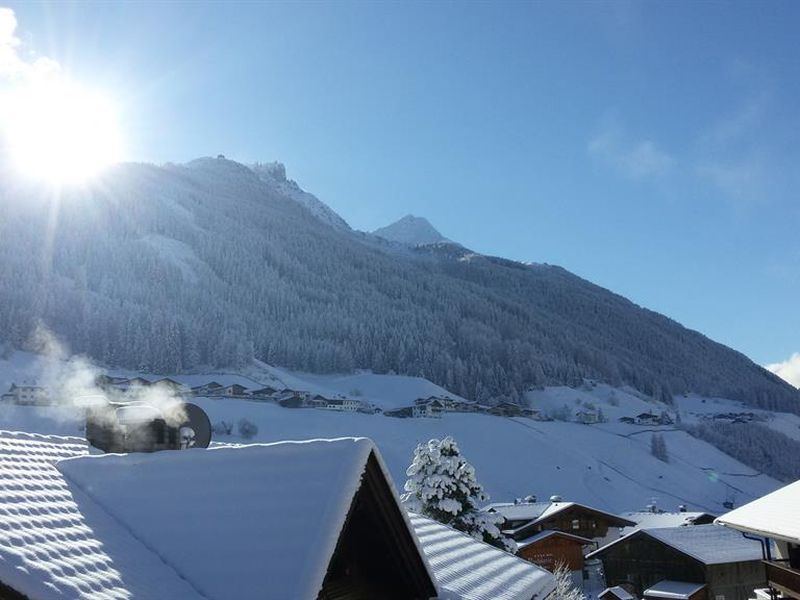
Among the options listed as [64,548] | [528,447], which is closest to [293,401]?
[528,447]

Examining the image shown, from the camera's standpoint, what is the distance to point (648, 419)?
138 meters

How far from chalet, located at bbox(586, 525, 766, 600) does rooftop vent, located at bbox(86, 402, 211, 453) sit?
3403 cm

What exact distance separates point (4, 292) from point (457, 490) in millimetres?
110372

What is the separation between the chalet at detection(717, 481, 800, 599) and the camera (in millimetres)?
14398

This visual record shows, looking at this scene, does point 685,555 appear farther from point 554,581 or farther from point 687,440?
point 687,440

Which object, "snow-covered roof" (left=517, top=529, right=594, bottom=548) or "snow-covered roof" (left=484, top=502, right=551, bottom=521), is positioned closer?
"snow-covered roof" (left=517, top=529, right=594, bottom=548)

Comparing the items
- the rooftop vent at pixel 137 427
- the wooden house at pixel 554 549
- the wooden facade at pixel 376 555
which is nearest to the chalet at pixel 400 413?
the wooden house at pixel 554 549

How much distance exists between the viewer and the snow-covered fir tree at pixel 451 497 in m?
26.3

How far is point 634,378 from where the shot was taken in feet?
619

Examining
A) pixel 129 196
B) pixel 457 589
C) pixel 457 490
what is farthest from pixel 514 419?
pixel 129 196

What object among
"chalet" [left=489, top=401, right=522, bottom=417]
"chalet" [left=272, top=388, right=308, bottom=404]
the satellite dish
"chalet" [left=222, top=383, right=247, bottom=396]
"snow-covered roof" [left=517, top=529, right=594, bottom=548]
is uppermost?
"chalet" [left=222, top=383, right=247, bottom=396]

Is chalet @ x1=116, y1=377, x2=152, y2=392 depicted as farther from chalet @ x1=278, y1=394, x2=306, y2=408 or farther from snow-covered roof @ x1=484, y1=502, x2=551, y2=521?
snow-covered roof @ x1=484, y1=502, x2=551, y2=521

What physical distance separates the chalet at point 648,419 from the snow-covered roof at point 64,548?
459ft

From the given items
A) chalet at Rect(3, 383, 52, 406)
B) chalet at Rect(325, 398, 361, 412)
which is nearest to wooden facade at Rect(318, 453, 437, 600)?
chalet at Rect(3, 383, 52, 406)
